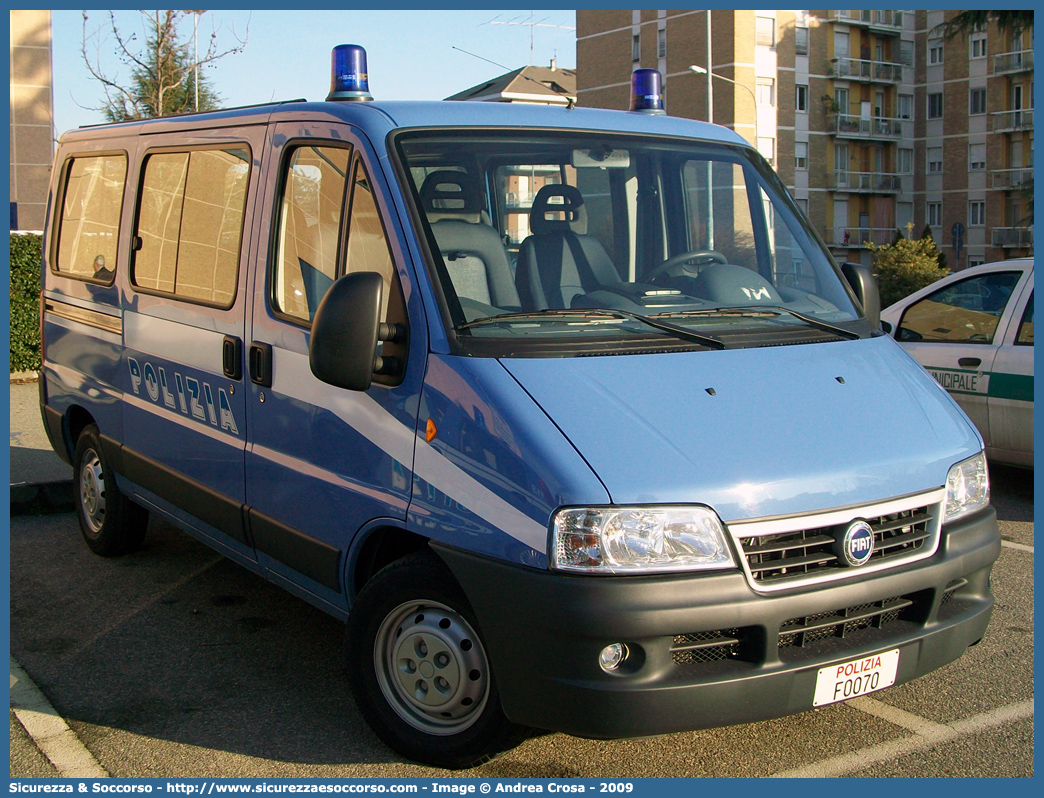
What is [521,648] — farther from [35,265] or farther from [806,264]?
[35,265]

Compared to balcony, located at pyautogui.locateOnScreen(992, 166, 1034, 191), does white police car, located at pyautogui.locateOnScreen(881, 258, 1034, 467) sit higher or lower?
lower

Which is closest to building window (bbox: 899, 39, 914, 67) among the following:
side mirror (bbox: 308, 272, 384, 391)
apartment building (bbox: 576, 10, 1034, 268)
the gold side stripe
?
apartment building (bbox: 576, 10, 1034, 268)

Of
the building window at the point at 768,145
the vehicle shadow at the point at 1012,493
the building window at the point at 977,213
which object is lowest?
the vehicle shadow at the point at 1012,493

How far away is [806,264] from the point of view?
4727 millimetres

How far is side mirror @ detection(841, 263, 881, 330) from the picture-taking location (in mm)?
4727

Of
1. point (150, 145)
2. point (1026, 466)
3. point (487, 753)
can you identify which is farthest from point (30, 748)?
point (1026, 466)

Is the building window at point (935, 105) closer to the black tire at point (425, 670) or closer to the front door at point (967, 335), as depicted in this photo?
the front door at point (967, 335)

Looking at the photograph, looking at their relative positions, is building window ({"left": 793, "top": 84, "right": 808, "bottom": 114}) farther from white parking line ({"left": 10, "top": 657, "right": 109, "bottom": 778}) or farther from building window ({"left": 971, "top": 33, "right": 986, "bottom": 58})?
white parking line ({"left": 10, "top": 657, "right": 109, "bottom": 778})

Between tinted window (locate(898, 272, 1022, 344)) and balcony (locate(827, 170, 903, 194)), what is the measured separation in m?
64.7

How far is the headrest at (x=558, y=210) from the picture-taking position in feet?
14.3

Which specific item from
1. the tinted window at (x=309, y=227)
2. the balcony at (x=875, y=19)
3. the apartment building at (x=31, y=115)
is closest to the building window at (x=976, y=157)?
the balcony at (x=875, y=19)

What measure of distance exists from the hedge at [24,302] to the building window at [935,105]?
70.1 metres

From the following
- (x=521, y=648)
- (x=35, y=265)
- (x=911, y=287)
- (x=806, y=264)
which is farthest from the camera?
(x=911, y=287)

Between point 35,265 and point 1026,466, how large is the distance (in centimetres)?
1137
